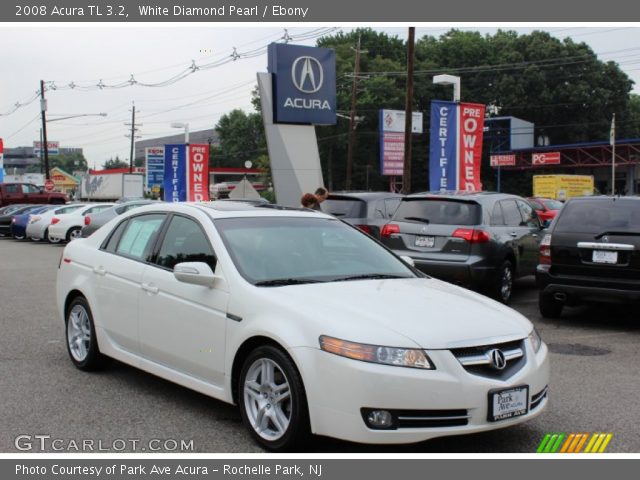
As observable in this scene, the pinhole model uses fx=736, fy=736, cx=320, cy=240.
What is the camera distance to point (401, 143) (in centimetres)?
4119

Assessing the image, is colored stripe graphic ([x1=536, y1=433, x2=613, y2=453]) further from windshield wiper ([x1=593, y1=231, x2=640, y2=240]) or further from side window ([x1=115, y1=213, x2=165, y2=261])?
windshield wiper ([x1=593, y1=231, x2=640, y2=240])

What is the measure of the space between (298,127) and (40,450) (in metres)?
15.0

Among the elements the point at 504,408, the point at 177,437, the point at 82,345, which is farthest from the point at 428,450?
the point at 82,345

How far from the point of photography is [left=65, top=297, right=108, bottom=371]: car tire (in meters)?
6.44

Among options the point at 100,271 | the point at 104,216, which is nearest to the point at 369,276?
the point at 100,271

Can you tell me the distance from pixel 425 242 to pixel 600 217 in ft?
8.24

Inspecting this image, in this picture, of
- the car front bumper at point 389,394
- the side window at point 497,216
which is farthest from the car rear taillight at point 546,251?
the car front bumper at point 389,394

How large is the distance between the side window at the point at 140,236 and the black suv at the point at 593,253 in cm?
522

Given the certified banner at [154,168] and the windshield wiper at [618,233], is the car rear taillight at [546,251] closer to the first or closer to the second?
the windshield wiper at [618,233]

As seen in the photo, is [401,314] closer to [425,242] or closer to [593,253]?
[593,253]

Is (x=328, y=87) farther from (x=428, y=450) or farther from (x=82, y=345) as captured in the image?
(x=428, y=450)

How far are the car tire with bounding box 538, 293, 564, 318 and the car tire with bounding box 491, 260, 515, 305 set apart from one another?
90 centimetres

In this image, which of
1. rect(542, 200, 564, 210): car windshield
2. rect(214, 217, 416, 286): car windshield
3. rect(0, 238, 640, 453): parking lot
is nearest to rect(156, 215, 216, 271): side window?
rect(214, 217, 416, 286): car windshield

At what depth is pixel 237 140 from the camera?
350 feet
